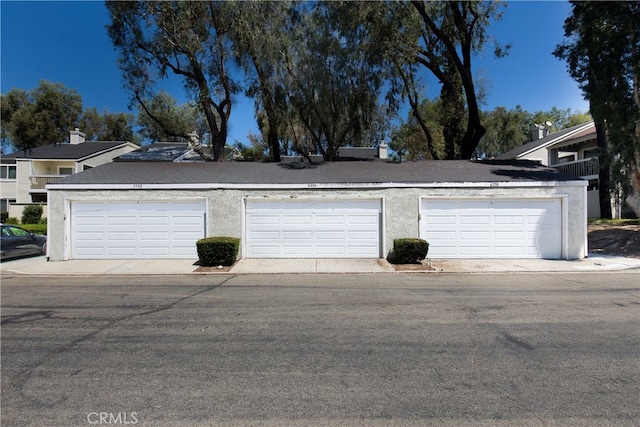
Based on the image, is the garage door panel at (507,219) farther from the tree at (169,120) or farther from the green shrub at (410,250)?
the tree at (169,120)

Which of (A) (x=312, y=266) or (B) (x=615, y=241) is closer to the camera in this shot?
(A) (x=312, y=266)

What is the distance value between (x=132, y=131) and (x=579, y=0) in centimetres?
4862

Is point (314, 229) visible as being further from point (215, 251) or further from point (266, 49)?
point (266, 49)

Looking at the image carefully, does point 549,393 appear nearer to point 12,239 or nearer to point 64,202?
point 64,202

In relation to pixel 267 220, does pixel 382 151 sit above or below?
above

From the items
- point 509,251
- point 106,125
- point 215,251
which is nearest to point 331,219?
point 215,251

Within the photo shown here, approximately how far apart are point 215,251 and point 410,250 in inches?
249

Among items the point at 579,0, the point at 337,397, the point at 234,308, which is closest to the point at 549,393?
the point at 337,397

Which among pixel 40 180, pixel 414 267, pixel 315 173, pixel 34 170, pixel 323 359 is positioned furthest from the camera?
pixel 34 170

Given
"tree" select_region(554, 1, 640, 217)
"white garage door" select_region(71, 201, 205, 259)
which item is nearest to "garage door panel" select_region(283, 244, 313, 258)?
"white garage door" select_region(71, 201, 205, 259)

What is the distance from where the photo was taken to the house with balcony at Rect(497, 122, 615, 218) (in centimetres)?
2456

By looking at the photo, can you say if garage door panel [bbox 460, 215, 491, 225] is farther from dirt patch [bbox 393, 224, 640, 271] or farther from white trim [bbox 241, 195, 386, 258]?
white trim [bbox 241, 195, 386, 258]

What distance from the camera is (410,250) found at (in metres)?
11.9

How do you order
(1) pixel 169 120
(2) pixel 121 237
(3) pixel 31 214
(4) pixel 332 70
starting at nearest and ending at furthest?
1. (2) pixel 121 237
2. (4) pixel 332 70
3. (1) pixel 169 120
4. (3) pixel 31 214
